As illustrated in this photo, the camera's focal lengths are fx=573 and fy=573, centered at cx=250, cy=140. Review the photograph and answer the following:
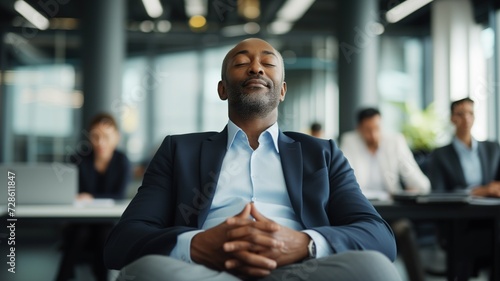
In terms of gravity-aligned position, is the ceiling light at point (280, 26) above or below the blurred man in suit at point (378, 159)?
above

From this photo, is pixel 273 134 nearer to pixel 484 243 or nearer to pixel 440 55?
pixel 484 243

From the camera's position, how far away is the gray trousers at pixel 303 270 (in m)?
1.49

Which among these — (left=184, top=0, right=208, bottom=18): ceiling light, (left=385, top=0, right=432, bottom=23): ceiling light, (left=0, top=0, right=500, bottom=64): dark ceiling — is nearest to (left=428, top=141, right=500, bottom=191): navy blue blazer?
(left=385, top=0, right=432, bottom=23): ceiling light

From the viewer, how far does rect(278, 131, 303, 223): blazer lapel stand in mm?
1874

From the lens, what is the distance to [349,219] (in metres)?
1.81

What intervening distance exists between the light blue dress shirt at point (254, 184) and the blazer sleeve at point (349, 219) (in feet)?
0.48

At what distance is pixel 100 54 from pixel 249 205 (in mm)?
6188

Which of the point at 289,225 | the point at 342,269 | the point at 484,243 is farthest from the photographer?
the point at 484,243

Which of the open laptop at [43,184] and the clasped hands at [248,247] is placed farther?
the open laptop at [43,184]

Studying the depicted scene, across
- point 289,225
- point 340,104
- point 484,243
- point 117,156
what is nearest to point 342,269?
point 289,225

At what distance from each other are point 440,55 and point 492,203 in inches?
284

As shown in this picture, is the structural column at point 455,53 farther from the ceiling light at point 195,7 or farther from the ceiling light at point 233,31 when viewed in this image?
the ceiling light at point 195,7

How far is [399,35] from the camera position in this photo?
446 inches

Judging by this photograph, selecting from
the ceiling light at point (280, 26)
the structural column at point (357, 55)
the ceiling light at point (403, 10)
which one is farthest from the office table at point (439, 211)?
the ceiling light at point (280, 26)
